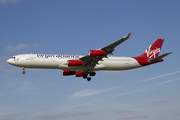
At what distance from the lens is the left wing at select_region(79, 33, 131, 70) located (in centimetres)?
3956

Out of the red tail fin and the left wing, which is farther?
the red tail fin

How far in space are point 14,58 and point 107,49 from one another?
16495 mm

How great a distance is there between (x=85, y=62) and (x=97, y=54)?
16.7 feet

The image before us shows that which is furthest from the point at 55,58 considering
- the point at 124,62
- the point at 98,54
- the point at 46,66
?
the point at 124,62

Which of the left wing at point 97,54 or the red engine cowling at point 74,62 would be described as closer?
the left wing at point 97,54

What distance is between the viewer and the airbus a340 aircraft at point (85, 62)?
1709 inches

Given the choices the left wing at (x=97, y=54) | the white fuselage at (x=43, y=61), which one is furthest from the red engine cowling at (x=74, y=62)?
the white fuselage at (x=43, y=61)

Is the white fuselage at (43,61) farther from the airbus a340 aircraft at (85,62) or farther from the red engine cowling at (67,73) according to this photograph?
→ the red engine cowling at (67,73)

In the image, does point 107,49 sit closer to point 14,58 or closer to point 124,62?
point 124,62

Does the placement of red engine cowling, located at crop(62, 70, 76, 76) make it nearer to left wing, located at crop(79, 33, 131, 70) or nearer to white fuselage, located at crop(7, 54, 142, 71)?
white fuselage, located at crop(7, 54, 142, 71)

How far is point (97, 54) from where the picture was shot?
136 ft

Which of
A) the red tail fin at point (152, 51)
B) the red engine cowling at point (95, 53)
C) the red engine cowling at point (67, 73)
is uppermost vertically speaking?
the red tail fin at point (152, 51)

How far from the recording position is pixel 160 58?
158 ft

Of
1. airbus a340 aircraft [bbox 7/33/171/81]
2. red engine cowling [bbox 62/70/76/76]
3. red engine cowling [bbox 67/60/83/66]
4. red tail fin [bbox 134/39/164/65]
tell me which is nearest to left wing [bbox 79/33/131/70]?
airbus a340 aircraft [bbox 7/33/171/81]
